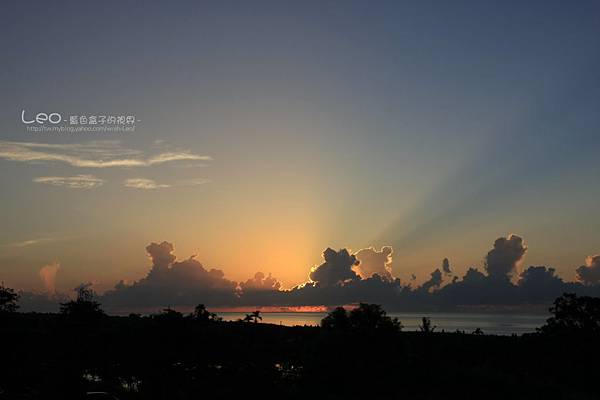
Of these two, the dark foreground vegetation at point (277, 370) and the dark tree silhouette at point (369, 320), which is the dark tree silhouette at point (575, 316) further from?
the dark tree silhouette at point (369, 320)

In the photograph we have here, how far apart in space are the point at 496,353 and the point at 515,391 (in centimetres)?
4440

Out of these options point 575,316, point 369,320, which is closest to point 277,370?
point 369,320

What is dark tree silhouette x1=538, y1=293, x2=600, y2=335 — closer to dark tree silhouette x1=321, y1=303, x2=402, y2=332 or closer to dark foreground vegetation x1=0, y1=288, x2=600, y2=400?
dark foreground vegetation x1=0, y1=288, x2=600, y2=400

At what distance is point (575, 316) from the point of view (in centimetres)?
7325

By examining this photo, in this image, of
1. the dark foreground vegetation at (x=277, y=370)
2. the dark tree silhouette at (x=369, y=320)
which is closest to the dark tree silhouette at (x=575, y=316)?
the dark foreground vegetation at (x=277, y=370)

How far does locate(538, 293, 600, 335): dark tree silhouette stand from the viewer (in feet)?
238

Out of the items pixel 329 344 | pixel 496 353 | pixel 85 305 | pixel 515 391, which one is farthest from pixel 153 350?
pixel 496 353

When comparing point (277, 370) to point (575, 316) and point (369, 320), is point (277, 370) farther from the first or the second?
point (575, 316)

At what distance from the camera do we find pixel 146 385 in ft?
152

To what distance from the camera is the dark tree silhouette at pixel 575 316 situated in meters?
72.4

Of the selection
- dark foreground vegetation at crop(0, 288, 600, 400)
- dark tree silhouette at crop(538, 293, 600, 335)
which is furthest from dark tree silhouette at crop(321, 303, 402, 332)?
dark tree silhouette at crop(538, 293, 600, 335)

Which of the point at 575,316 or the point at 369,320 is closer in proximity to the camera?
the point at 369,320

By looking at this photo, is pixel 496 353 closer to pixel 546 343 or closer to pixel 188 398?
pixel 546 343

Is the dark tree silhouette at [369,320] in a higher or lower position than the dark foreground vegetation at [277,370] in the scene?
higher
